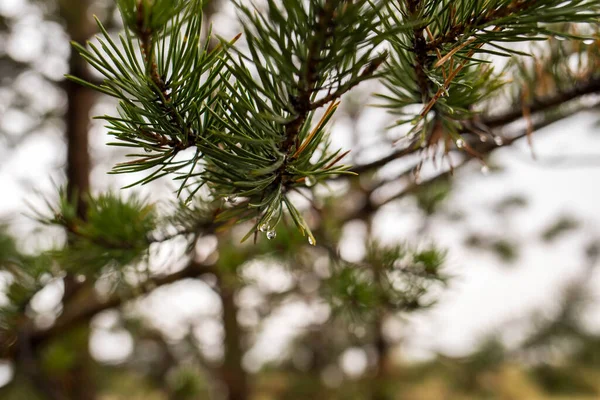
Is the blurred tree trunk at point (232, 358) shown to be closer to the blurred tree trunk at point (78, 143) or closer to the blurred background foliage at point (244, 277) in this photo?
the blurred background foliage at point (244, 277)

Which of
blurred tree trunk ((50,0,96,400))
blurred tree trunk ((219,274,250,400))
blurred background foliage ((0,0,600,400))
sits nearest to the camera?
blurred background foliage ((0,0,600,400))

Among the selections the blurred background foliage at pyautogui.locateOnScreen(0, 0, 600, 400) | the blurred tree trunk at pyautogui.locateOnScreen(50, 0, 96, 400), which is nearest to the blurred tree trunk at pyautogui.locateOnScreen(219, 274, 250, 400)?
the blurred background foliage at pyautogui.locateOnScreen(0, 0, 600, 400)

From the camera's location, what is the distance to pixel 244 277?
472mm

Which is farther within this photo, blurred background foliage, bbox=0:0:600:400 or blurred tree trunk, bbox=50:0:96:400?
blurred tree trunk, bbox=50:0:96:400

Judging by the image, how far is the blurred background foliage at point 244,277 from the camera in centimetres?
31

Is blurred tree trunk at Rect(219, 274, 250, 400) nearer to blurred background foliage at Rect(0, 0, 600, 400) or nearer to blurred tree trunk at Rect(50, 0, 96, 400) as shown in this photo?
blurred background foliage at Rect(0, 0, 600, 400)

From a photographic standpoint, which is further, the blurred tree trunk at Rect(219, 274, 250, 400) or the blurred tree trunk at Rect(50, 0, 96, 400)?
the blurred tree trunk at Rect(219, 274, 250, 400)

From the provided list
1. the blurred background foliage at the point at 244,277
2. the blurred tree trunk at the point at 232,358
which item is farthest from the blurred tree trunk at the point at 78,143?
the blurred tree trunk at the point at 232,358

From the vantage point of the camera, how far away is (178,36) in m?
0.15

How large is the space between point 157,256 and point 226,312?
107cm

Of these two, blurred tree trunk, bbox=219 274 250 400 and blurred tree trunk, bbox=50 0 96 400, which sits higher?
blurred tree trunk, bbox=50 0 96 400

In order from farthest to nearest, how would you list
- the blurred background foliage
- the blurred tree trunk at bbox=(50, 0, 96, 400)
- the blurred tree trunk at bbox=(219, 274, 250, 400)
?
the blurred tree trunk at bbox=(219, 274, 250, 400) < the blurred tree trunk at bbox=(50, 0, 96, 400) < the blurred background foliage

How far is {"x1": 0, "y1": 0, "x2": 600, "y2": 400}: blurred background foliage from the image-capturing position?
312mm

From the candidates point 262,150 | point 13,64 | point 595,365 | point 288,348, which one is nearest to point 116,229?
point 262,150
